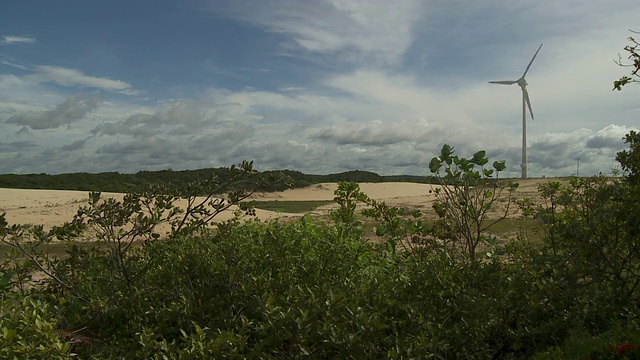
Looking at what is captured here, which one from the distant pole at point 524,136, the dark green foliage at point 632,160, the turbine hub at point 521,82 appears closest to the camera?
the dark green foliage at point 632,160

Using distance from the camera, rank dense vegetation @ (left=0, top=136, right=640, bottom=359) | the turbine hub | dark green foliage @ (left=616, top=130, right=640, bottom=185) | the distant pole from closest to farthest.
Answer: dense vegetation @ (left=0, top=136, right=640, bottom=359) < dark green foliage @ (left=616, top=130, right=640, bottom=185) < the turbine hub < the distant pole

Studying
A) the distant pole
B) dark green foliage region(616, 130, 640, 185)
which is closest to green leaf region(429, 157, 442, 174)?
dark green foliage region(616, 130, 640, 185)

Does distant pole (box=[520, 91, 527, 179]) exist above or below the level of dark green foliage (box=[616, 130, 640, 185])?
above

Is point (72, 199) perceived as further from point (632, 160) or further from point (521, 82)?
point (632, 160)

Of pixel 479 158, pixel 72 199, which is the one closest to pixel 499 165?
pixel 479 158

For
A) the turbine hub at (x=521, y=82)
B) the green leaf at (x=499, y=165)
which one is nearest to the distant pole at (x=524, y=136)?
the turbine hub at (x=521, y=82)

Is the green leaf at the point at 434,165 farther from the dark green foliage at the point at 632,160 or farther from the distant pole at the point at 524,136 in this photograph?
the distant pole at the point at 524,136

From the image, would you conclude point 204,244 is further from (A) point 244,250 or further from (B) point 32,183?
(B) point 32,183

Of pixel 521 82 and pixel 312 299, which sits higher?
pixel 521 82

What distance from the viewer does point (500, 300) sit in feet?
12.1

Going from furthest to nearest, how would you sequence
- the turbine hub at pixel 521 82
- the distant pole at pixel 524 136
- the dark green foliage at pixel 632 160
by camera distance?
the distant pole at pixel 524 136, the turbine hub at pixel 521 82, the dark green foliage at pixel 632 160

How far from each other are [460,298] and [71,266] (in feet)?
13.1

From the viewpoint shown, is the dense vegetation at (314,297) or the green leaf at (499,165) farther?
the green leaf at (499,165)

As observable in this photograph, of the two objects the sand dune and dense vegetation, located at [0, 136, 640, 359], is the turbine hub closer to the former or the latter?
the sand dune
